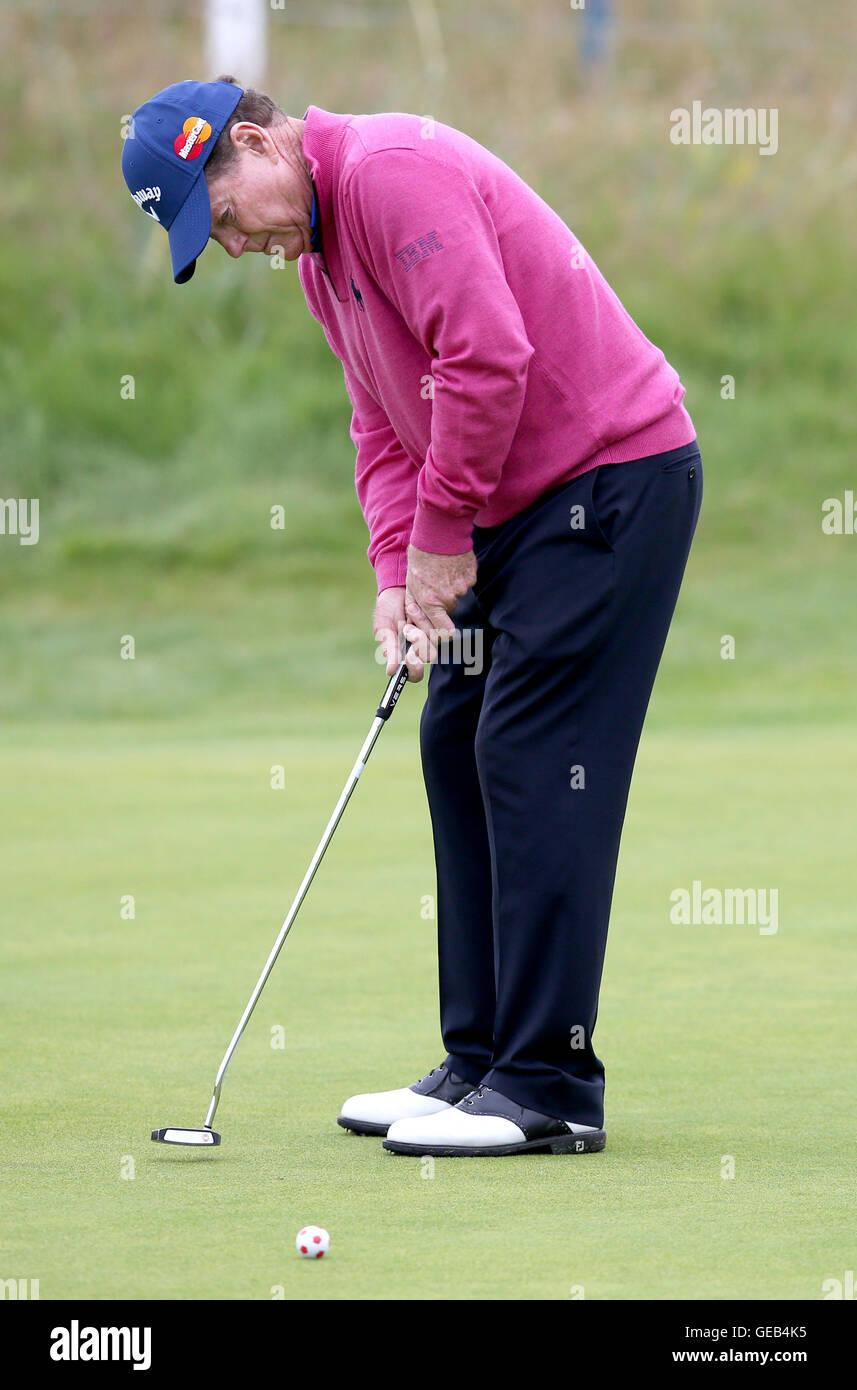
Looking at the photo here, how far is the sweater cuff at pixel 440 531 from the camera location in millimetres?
3322

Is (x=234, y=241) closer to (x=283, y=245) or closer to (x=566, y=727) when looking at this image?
(x=283, y=245)

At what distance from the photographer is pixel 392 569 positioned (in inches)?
145

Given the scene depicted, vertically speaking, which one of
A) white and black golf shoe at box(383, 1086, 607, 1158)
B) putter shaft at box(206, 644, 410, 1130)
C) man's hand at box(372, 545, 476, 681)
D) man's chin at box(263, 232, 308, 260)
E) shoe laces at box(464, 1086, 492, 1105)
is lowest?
white and black golf shoe at box(383, 1086, 607, 1158)

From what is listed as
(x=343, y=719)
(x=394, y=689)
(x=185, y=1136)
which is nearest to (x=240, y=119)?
(x=394, y=689)

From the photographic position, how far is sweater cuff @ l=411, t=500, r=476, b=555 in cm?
332

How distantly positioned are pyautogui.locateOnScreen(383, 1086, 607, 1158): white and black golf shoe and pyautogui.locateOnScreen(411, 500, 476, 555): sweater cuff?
84cm

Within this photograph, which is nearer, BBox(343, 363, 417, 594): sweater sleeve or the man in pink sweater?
the man in pink sweater

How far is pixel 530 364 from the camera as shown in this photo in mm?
3354
